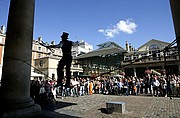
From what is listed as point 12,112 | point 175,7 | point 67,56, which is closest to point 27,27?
point 67,56

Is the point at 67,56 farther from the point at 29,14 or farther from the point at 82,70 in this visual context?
the point at 82,70

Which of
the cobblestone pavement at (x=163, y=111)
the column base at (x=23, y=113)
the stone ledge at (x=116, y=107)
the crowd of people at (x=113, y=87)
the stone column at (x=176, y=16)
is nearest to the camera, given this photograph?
the stone column at (x=176, y=16)

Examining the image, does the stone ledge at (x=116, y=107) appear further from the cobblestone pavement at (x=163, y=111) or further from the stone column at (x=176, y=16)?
the stone column at (x=176, y=16)

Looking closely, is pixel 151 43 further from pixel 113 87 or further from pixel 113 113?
pixel 113 113

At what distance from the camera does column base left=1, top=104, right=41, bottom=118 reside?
143 inches

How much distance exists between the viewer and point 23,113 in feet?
12.7

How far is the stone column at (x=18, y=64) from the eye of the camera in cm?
392

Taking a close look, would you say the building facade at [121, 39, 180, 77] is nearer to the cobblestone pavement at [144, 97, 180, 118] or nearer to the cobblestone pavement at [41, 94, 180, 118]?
the cobblestone pavement at [41, 94, 180, 118]

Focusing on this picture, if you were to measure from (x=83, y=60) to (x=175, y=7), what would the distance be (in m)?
49.0

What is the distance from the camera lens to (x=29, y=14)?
460 centimetres

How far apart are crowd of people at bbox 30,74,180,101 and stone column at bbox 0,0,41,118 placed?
24.4 feet

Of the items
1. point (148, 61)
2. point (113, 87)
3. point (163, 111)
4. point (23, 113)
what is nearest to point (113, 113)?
point (163, 111)

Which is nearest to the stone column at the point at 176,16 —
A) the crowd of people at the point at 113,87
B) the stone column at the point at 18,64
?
the stone column at the point at 18,64

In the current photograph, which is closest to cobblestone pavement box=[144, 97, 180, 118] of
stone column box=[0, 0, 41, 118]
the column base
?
the column base
